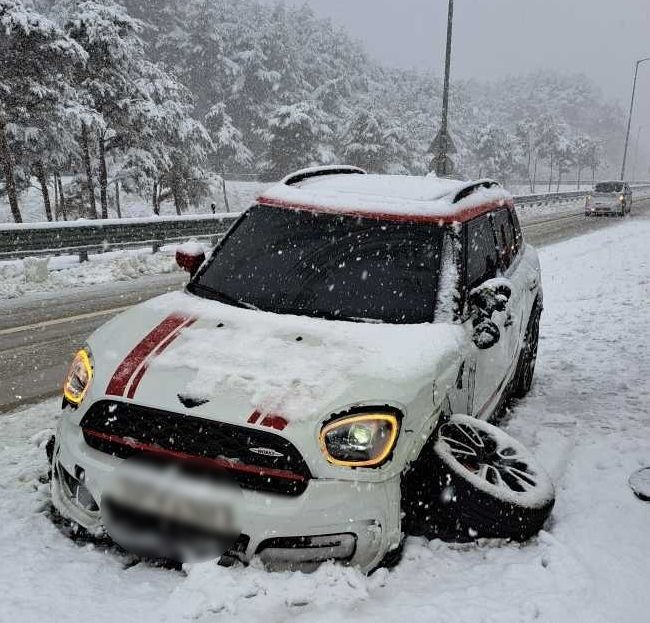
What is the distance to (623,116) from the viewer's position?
6004 inches

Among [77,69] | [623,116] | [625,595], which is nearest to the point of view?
[625,595]

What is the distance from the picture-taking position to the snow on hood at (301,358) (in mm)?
2729

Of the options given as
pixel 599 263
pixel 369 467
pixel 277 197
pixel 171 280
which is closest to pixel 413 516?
pixel 369 467

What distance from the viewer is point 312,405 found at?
2.66 meters

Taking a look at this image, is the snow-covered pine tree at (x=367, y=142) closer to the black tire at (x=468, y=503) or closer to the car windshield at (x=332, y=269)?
the car windshield at (x=332, y=269)

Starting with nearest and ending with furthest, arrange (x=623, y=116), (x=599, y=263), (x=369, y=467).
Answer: (x=369, y=467), (x=599, y=263), (x=623, y=116)

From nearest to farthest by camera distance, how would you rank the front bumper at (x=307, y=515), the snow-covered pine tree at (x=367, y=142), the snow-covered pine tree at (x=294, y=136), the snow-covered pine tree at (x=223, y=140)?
the front bumper at (x=307, y=515)
the snow-covered pine tree at (x=294, y=136)
the snow-covered pine tree at (x=367, y=142)
the snow-covered pine tree at (x=223, y=140)

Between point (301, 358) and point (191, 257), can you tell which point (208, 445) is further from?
point (191, 257)

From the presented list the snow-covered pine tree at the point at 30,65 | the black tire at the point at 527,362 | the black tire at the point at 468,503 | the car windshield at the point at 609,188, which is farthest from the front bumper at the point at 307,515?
the car windshield at the point at 609,188

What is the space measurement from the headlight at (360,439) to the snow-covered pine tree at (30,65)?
2151cm

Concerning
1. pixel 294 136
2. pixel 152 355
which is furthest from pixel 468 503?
pixel 294 136

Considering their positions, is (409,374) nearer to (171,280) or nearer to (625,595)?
(625,595)

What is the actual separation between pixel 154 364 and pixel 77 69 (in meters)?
25.5

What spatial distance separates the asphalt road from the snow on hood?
2.78m
